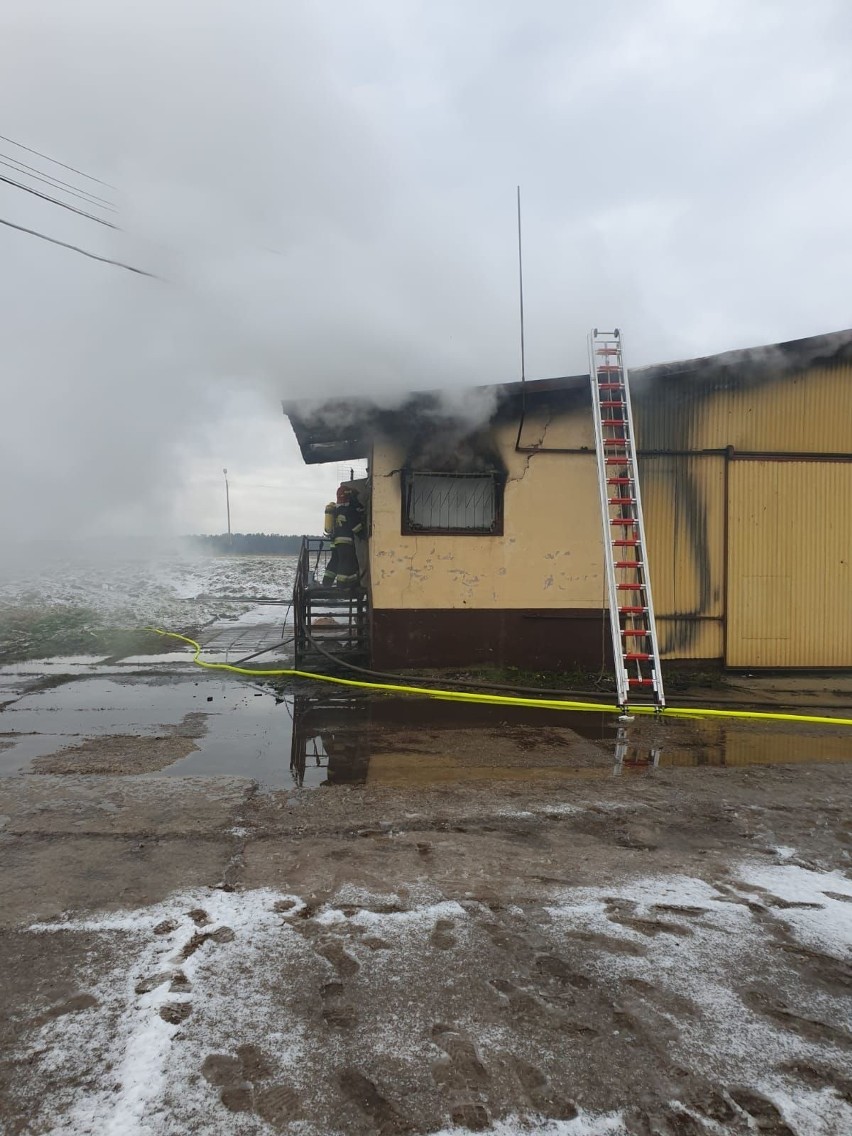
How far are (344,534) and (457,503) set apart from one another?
2.01 meters

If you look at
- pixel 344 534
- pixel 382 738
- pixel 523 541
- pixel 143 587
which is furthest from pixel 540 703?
pixel 143 587

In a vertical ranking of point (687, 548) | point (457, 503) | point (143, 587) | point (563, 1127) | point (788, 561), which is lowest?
point (563, 1127)

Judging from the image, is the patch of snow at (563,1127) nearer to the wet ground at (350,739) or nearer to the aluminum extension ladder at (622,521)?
the wet ground at (350,739)

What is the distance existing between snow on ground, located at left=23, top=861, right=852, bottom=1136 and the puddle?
67.9 inches

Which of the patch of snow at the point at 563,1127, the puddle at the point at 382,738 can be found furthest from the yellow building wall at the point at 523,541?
the patch of snow at the point at 563,1127

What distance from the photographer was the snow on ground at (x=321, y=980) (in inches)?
74.3

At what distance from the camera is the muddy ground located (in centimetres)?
192

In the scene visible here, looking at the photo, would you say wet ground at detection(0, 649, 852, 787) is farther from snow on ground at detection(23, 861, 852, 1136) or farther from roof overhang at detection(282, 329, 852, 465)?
roof overhang at detection(282, 329, 852, 465)

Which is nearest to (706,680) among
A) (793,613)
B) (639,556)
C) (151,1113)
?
(793,613)

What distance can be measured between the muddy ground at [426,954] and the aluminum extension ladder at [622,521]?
219 cm

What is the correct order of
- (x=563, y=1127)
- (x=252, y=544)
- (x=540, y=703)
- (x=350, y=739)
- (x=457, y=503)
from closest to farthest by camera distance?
(x=563, y=1127), (x=350, y=739), (x=540, y=703), (x=457, y=503), (x=252, y=544)

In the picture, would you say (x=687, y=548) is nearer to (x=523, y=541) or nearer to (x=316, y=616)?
(x=523, y=541)

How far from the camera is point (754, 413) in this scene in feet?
27.1

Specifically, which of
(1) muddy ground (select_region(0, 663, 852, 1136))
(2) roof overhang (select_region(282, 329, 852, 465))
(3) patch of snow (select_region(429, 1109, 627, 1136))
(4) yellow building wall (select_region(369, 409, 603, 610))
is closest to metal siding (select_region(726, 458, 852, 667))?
(2) roof overhang (select_region(282, 329, 852, 465))
